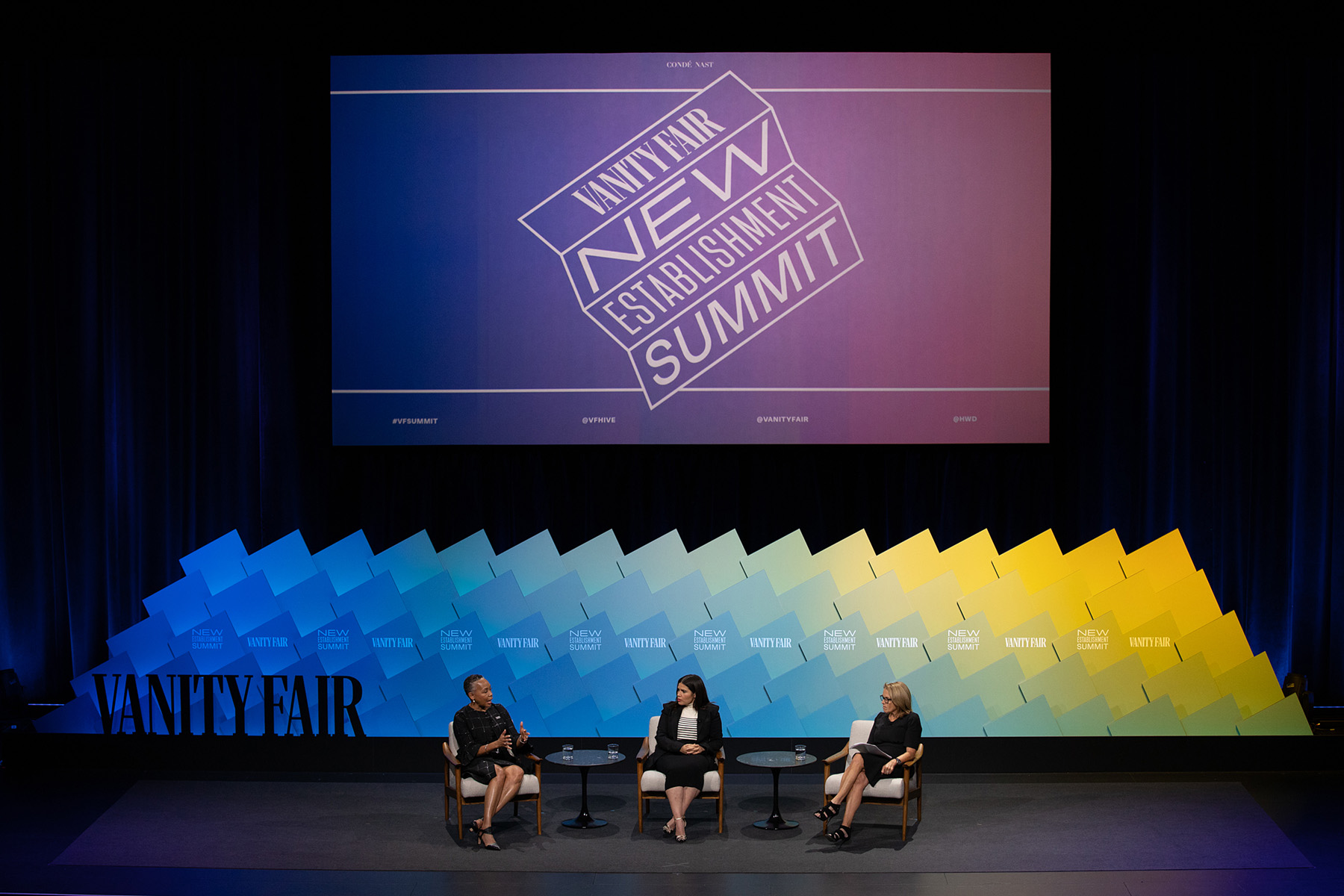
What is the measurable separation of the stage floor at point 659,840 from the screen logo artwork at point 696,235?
2363 mm

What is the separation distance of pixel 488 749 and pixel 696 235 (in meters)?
2.89

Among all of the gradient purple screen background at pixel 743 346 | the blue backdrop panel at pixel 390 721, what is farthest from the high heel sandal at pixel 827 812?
the blue backdrop panel at pixel 390 721

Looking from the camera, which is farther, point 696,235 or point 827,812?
point 696,235

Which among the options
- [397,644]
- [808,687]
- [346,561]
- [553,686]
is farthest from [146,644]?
[808,687]

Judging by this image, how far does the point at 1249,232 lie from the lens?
6.56m

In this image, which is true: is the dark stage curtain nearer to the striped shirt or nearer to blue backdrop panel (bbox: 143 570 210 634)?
blue backdrop panel (bbox: 143 570 210 634)

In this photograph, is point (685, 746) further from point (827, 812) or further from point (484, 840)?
point (484, 840)

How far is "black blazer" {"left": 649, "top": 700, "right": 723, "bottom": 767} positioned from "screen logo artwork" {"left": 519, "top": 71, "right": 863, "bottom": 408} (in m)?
1.67

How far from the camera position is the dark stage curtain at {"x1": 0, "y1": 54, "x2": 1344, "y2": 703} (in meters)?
6.55

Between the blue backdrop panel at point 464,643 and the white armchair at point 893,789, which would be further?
the blue backdrop panel at point 464,643

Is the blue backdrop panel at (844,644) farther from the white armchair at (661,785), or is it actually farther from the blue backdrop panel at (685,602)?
the white armchair at (661,785)

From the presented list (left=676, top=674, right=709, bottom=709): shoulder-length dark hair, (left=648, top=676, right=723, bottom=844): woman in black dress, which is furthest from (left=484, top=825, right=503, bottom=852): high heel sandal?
(left=676, top=674, right=709, bottom=709): shoulder-length dark hair

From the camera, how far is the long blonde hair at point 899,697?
5.60 metres

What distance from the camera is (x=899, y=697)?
5605mm
